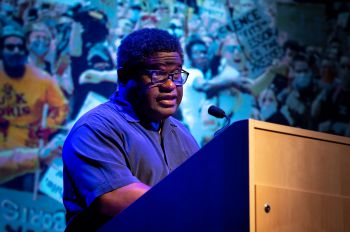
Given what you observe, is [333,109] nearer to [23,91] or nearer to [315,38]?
[315,38]

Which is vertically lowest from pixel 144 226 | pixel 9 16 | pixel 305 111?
pixel 305 111

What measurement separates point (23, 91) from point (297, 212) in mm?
2662

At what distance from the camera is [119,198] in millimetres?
1706

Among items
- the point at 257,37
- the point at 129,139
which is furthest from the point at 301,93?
the point at 129,139

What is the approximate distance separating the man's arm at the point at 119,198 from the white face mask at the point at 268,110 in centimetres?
256

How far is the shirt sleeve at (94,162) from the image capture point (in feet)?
5.75

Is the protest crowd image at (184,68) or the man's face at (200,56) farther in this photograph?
the man's face at (200,56)

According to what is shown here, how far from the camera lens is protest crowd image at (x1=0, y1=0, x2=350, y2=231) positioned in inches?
142

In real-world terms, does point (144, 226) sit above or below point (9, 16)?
below

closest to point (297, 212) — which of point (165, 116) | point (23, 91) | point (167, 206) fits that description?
point (167, 206)

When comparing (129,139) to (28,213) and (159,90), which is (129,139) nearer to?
(159,90)

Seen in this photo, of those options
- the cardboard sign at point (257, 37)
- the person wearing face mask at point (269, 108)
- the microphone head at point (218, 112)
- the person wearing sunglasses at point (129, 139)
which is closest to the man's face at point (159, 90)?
the person wearing sunglasses at point (129, 139)

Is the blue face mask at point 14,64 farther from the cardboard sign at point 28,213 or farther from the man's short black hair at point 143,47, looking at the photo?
the man's short black hair at point 143,47

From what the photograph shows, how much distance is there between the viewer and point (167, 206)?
146 centimetres
